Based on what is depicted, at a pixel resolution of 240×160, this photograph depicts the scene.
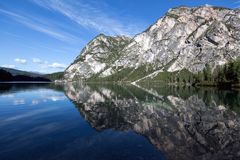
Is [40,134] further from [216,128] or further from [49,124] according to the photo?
[216,128]

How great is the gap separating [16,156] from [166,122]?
2648 centimetres

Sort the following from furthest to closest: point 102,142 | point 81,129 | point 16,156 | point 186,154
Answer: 1. point 81,129
2. point 102,142
3. point 186,154
4. point 16,156

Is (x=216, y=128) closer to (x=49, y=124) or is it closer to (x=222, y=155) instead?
(x=222, y=155)

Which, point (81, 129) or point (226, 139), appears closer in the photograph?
point (226, 139)

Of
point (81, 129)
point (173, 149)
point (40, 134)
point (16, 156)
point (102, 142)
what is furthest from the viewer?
point (81, 129)

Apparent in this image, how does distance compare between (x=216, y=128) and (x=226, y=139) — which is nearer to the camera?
(x=226, y=139)

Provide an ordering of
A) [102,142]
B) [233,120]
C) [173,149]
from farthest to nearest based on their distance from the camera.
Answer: [233,120] < [102,142] < [173,149]

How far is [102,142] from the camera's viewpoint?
30719mm

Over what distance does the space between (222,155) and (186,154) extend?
3363 mm

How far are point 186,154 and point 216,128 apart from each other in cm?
Answer: 1565

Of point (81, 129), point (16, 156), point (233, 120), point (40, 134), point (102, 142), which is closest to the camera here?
point (16, 156)

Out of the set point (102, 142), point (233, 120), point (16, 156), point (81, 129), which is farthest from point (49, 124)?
point (233, 120)

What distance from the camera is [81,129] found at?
126 feet

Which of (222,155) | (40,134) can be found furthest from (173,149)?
(40,134)
